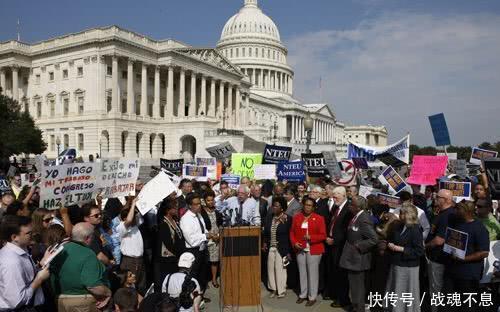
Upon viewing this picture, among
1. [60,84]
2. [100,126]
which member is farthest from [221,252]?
[60,84]

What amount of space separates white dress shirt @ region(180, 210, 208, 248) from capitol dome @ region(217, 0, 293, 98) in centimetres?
10808

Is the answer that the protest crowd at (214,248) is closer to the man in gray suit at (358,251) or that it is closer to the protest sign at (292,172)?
the man in gray suit at (358,251)

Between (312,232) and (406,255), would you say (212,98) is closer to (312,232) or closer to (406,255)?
(312,232)

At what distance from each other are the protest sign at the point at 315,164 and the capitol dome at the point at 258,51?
99.5m

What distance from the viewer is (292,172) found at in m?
15.1

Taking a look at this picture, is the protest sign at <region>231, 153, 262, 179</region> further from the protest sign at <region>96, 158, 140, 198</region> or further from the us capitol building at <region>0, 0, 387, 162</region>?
the us capitol building at <region>0, 0, 387, 162</region>

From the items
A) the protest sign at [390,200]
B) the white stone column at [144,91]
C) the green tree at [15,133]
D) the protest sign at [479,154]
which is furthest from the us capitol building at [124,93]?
the protest sign at [390,200]

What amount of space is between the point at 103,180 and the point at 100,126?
49785 millimetres

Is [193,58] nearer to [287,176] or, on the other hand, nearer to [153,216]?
[287,176]

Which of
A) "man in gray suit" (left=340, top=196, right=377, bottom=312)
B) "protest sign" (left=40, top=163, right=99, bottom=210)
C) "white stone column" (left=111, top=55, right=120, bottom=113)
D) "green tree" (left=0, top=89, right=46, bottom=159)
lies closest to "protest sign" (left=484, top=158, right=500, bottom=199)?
"man in gray suit" (left=340, top=196, right=377, bottom=312)

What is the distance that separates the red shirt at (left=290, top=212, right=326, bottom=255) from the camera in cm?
855

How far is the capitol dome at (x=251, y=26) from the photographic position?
119m

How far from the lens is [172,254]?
7.80m

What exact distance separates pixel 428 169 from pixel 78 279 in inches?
410
